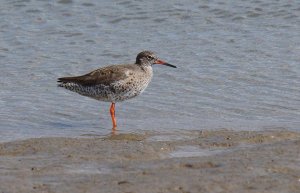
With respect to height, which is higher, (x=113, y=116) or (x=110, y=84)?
(x=110, y=84)

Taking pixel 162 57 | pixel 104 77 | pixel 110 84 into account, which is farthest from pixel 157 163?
pixel 162 57

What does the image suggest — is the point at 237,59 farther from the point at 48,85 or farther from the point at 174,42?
the point at 48,85

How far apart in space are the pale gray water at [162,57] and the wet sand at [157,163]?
777 millimetres

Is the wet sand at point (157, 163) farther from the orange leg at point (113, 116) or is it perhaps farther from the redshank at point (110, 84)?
the redshank at point (110, 84)

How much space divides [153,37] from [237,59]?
1.97 m

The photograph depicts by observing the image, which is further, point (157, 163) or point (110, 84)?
point (110, 84)

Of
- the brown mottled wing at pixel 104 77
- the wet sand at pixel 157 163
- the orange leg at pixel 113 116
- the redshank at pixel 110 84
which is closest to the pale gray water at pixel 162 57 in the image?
the orange leg at pixel 113 116

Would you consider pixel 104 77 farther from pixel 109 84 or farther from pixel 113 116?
pixel 113 116

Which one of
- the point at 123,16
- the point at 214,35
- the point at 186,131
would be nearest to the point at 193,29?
the point at 214,35

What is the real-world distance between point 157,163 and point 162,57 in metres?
5.81

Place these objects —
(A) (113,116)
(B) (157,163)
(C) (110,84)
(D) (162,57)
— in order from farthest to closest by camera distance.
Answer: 1. (D) (162,57)
2. (C) (110,84)
3. (A) (113,116)
4. (B) (157,163)

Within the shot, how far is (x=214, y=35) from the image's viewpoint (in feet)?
47.8

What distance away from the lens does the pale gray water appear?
10656 millimetres

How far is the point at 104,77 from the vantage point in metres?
10.9
